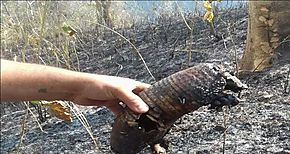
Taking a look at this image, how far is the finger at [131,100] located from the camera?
5.40ft

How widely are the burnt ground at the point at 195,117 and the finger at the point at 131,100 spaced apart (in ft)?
1.76

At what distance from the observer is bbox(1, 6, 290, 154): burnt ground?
235 cm

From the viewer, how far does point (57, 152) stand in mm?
2787

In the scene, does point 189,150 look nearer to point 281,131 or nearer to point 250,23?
point 281,131

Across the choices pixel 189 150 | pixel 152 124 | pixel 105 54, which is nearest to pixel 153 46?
pixel 105 54

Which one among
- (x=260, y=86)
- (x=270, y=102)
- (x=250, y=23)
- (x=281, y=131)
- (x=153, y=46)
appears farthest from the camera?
(x=153, y=46)

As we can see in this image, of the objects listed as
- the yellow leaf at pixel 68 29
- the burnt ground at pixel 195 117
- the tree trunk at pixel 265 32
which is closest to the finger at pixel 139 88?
the burnt ground at pixel 195 117

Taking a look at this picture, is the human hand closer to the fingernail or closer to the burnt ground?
the fingernail

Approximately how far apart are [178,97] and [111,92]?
0.22m

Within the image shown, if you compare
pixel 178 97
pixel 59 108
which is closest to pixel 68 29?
pixel 59 108

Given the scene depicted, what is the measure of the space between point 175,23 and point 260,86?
2.73 metres

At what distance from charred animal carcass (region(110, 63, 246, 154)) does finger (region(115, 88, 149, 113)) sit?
0.06 meters

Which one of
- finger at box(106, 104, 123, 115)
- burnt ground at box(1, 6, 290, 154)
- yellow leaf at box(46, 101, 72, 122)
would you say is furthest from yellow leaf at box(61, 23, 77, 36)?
finger at box(106, 104, 123, 115)

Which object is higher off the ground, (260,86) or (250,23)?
(250,23)
